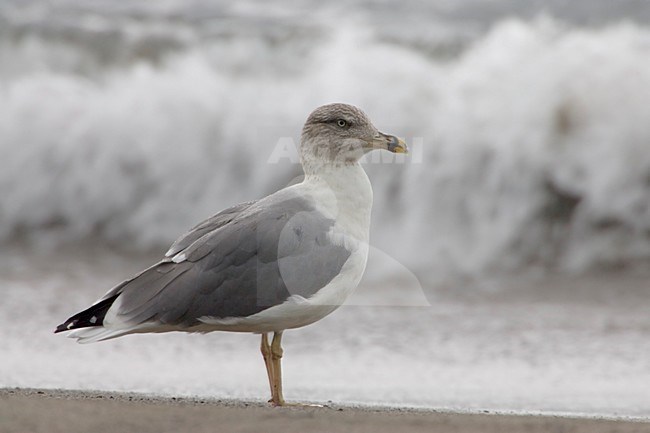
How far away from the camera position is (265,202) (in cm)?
426

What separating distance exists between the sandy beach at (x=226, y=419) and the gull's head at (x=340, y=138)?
0.96 metres

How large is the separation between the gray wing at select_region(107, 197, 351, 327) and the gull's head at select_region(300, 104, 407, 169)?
1.17ft

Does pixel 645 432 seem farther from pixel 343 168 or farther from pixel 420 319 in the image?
pixel 420 319

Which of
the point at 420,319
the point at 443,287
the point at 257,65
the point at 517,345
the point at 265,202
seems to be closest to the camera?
the point at 265,202

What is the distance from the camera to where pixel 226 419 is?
11.4ft

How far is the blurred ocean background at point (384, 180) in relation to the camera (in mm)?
5180

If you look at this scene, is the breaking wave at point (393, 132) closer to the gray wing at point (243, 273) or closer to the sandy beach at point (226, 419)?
the gray wing at point (243, 273)

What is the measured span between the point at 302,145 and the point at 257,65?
470cm

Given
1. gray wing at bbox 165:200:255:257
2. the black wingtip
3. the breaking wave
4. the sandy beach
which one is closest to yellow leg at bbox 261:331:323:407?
the sandy beach

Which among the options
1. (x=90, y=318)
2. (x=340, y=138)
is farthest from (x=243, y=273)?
(x=340, y=138)

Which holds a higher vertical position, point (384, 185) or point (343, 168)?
point (384, 185)

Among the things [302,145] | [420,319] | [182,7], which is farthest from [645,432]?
[182,7]

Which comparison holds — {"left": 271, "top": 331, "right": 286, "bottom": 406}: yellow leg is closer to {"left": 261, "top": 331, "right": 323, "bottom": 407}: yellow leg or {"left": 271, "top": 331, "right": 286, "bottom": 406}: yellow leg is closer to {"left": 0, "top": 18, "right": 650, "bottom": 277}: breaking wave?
{"left": 261, "top": 331, "right": 323, "bottom": 407}: yellow leg

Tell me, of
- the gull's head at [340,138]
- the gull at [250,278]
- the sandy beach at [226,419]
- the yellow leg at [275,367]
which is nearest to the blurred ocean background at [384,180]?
the yellow leg at [275,367]
